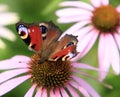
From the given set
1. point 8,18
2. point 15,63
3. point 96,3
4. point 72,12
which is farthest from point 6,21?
point 15,63

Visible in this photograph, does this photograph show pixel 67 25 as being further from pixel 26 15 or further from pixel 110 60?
pixel 110 60

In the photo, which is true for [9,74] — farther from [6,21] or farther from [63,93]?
[6,21]

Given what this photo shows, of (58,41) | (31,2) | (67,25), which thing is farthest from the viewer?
(31,2)

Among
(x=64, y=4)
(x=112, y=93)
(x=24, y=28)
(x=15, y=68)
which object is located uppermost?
(x=64, y=4)

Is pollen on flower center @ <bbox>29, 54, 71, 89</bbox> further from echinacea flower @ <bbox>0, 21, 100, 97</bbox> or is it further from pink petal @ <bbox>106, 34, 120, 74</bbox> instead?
pink petal @ <bbox>106, 34, 120, 74</bbox>

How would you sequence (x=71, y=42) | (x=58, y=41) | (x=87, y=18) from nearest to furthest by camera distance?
(x=71, y=42) < (x=58, y=41) < (x=87, y=18)

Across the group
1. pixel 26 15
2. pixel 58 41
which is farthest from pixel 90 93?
pixel 26 15
